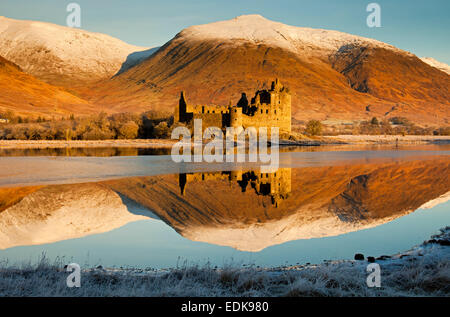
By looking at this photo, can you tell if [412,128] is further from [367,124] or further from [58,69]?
[58,69]

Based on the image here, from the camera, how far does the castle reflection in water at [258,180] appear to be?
16.4 m

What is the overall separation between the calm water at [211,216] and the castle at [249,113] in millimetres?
36062

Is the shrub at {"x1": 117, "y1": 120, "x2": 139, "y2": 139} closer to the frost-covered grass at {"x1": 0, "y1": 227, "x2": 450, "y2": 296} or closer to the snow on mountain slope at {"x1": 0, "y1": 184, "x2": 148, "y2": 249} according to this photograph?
the snow on mountain slope at {"x1": 0, "y1": 184, "x2": 148, "y2": 249}

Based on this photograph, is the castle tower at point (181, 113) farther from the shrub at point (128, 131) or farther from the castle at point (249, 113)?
the shrub at point (128, 131)

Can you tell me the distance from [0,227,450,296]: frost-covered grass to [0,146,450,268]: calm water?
3.92ft

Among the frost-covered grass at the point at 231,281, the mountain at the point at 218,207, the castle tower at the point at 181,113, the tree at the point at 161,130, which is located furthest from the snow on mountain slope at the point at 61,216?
the castle tower at the point at 181,113

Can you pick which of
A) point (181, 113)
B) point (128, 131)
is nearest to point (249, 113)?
point (181, 113)

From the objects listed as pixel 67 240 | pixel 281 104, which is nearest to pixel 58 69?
pixel 281 104

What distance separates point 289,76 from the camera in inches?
6161

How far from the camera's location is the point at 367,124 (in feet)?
361

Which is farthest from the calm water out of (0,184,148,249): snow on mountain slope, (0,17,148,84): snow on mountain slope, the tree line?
(0,17,148,84): snow on mountain slope

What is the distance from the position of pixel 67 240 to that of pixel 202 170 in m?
13.6

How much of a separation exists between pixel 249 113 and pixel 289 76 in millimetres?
96960

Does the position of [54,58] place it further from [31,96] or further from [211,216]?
[211,216]
